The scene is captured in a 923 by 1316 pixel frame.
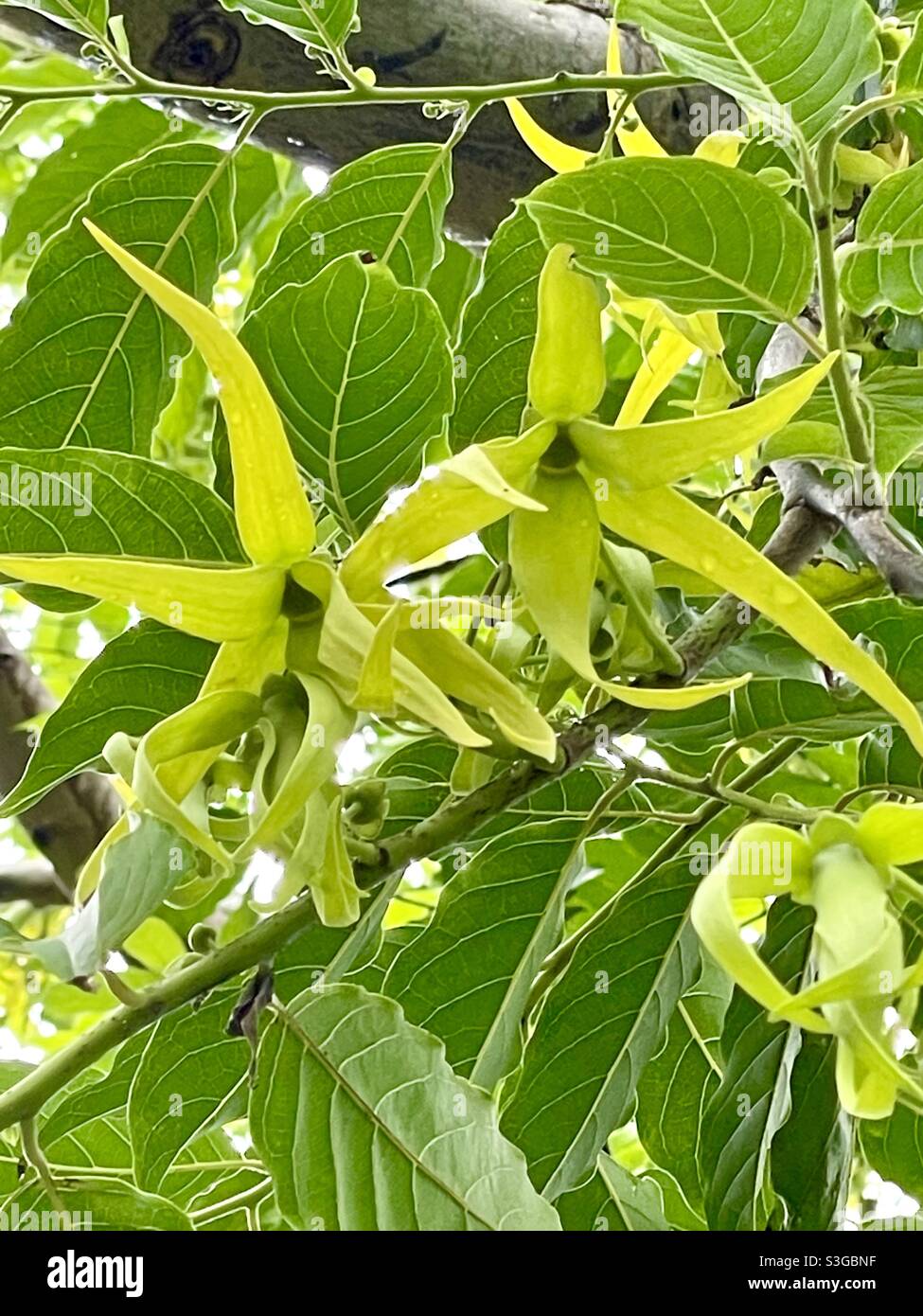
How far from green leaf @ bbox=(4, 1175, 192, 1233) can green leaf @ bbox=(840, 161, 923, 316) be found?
0.39 m

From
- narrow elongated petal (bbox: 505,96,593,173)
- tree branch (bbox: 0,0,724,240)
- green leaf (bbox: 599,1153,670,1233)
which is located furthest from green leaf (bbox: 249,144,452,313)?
green leaf (bbox: 599,1153,670,1233)

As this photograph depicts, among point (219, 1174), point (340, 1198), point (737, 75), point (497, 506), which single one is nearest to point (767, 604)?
point (497, 506)

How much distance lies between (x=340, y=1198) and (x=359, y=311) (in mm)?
301

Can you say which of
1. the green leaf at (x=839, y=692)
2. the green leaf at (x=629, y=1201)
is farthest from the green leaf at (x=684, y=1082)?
the green leaf at (x=839, y=692)

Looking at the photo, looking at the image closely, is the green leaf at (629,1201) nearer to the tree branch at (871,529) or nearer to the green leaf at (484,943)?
the green leaf at (484,943)

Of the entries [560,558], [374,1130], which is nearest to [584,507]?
[560,558]

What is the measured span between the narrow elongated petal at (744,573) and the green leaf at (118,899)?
0.14 m

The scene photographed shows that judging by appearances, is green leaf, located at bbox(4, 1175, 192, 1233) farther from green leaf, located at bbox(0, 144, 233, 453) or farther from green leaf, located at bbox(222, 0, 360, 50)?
green leaf, located at bbox(222, 0, 360, 50)

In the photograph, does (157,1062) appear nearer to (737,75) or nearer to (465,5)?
(737,75)

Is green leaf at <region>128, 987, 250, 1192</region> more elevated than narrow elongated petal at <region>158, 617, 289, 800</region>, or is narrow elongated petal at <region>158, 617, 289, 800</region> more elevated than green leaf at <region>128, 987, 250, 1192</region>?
narrow elongated petal at <region>158, 617, 289, 800</region>

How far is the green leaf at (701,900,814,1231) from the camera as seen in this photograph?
0.53 meters

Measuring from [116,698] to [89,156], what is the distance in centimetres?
31

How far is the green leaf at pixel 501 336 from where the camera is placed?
19.5 inches

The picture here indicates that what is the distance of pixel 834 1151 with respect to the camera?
→ 0.54 m
